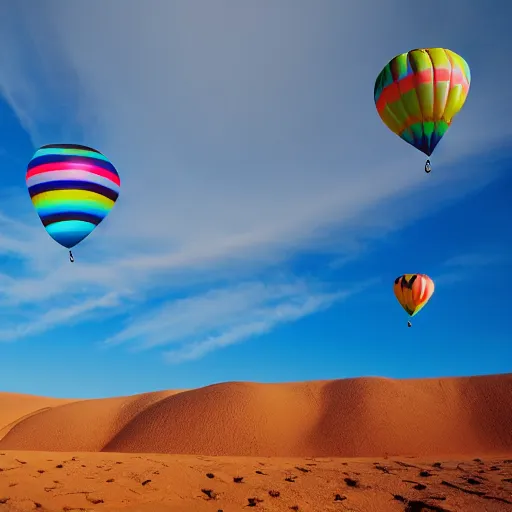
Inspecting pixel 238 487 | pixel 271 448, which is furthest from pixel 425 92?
pixel 271 448

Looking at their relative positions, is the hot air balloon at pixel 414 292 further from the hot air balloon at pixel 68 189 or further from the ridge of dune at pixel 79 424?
the hot air balloon at pixel 68 189

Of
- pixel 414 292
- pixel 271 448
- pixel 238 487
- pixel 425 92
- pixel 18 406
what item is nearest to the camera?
pixel 238 487

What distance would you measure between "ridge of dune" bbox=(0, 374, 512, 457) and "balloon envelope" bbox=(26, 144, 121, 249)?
1087 centimetres

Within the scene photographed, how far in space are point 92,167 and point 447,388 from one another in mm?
19921

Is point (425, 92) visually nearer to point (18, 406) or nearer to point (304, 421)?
point (304, 421)

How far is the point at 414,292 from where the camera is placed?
1081 inches

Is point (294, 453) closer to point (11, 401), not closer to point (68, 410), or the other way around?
point (68, 410)

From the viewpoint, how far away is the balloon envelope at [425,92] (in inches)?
690

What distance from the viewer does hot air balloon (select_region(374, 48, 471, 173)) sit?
17516mm

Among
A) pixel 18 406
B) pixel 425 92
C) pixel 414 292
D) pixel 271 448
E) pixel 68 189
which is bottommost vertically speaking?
pixel 271 448

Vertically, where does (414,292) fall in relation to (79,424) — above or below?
above

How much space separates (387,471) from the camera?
13047 mm

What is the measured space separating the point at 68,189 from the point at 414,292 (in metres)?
18.1

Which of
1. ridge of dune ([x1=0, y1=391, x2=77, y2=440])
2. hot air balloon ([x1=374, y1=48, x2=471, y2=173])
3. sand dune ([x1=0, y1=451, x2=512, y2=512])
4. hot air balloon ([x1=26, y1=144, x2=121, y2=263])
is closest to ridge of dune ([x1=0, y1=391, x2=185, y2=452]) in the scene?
ridge of dune ([x1=0, y1=391, x2=77, y2=440])
